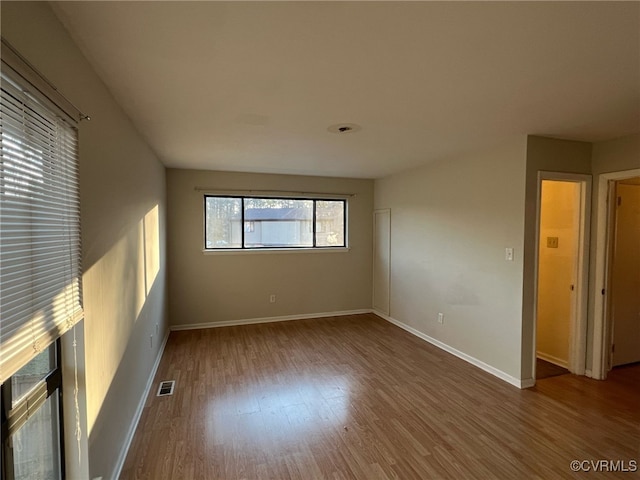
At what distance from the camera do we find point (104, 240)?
178cm

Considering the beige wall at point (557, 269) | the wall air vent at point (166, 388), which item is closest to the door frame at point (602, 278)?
the beige wall at point (557, 269)

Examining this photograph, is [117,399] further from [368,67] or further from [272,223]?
[272,223]

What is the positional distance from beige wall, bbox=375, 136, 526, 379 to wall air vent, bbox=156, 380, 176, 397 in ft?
10.2

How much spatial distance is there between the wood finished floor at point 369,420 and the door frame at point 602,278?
23 centimetres

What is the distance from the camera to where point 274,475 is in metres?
1.92

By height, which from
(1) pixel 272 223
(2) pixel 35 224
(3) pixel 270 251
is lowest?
(3) pixel 270 251

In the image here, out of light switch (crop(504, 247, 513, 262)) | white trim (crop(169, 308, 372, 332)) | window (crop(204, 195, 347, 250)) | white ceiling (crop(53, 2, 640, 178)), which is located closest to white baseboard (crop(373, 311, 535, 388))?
white trim (crop(169, 308, 372, 332))

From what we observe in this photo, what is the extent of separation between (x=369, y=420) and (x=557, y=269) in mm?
2789

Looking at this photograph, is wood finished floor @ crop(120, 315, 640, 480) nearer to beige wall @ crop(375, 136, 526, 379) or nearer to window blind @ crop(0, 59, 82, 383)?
beige wall @ crop(375, 136, 526, 379)

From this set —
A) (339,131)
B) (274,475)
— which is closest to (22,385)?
(274,475)

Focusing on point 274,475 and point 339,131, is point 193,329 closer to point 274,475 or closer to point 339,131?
point 274,475

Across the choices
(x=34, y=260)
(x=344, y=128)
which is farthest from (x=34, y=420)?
(x=344, y=128)

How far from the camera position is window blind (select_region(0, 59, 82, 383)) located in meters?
0.93

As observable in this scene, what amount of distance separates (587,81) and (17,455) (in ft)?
10.6
